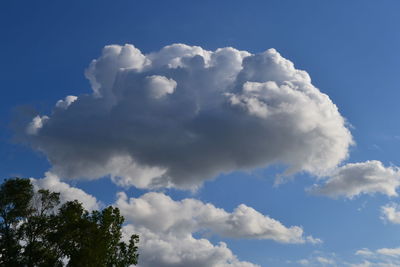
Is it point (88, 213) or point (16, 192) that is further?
point (88, 213)

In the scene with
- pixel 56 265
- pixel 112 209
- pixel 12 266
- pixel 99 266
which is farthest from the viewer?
pixel 112 209

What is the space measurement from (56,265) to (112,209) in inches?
483

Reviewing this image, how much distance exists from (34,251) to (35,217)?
139 inches

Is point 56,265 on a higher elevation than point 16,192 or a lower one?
lower

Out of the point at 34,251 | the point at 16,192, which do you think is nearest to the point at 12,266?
the point at 34,251

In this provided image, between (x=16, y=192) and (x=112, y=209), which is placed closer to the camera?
(x=16, y=192)

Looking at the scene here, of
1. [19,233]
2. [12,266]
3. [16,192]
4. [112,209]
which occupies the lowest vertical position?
[12,266]

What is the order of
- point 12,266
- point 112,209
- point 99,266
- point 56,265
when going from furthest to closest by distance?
point 112,209
point 99,266
point 56,265
point 12,266

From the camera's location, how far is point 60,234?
169 ft

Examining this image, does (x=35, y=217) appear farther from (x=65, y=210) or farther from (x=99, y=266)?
(x=99, y=266)

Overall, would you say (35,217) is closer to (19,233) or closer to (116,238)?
(19,233)

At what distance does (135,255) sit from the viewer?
214 feet

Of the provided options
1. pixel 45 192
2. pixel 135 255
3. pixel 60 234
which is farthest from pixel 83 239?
pixel 135 255

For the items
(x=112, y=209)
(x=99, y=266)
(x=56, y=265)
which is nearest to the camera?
(x=56, y=265)
